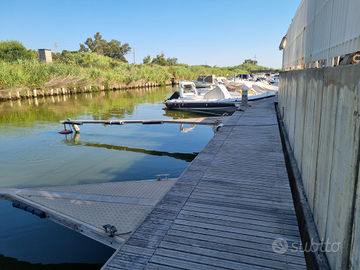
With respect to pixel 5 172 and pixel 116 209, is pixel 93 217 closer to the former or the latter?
pixel 116 209

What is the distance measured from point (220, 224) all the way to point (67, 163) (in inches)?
284

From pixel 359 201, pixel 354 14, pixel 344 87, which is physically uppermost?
pixel 354 14

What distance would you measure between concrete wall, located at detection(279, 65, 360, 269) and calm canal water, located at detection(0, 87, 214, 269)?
3262mm

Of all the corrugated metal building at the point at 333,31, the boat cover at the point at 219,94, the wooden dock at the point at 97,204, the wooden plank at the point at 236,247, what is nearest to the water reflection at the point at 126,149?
the wooden dock at the point at 97,204

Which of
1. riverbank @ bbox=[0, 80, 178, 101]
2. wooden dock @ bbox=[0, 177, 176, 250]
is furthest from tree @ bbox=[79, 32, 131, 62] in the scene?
wooden dock @ bbox=[0, 177, 176, 250]

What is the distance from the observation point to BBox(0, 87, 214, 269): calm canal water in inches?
176

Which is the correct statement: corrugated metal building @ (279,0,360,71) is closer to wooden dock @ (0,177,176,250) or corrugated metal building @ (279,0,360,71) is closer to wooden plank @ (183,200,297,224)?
wooden plank @ (183,200,297,224)

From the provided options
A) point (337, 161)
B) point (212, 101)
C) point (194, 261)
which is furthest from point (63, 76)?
point (337, 161)

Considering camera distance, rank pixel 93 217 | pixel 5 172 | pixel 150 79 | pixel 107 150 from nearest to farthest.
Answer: pixel 93 217
pixel 5 172
pixel 107 150
pixel 150 79

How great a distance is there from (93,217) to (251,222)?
99.9 inches

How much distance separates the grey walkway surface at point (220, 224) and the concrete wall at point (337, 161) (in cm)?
35

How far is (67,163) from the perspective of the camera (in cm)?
888

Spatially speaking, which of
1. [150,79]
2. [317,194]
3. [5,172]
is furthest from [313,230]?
[150,79]

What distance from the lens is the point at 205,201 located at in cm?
341
